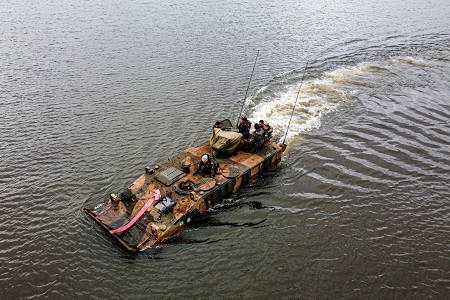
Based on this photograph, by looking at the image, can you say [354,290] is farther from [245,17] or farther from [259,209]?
[245,17]

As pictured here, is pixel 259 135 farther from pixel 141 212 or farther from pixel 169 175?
pixel 141 212

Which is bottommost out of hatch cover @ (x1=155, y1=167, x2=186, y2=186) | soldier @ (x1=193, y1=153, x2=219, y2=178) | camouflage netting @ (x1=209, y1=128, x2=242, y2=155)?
hatch cover @ (x1=155, y1=167, x2=186, y2=186)

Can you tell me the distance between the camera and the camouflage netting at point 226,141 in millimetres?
15336

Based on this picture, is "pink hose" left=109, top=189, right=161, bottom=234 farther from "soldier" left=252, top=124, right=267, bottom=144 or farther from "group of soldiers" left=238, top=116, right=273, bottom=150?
"soldier" left=252, top=124, right=267, bottom=144

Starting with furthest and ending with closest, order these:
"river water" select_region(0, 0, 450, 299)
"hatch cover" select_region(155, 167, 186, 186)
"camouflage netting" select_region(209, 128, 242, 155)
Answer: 1. "camouflage netting" select_region(209, 128, 242, 155)
2. "hatch cover" select_region(155, 167, 186, 186)
3. "river water" select_region(0, 0, 450, 299)

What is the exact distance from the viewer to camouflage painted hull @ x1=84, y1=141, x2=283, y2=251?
12289 mm

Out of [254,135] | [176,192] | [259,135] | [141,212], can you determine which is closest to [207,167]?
[176,192]

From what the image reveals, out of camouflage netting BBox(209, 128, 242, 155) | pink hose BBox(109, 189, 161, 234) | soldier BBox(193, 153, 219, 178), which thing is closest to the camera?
pink hose BBox(109, 189, 161, 234)

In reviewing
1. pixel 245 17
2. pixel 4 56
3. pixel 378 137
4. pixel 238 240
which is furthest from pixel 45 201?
pixel 245 17

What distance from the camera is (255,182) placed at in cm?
1623

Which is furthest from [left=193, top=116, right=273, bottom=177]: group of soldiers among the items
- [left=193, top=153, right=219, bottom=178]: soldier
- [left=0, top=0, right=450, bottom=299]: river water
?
[left=0, top=0, right=450, bottom=299]: river water

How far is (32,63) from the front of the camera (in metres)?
29.2

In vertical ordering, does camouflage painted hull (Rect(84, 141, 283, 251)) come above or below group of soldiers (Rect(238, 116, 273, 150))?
below

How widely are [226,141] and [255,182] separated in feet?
8.54
